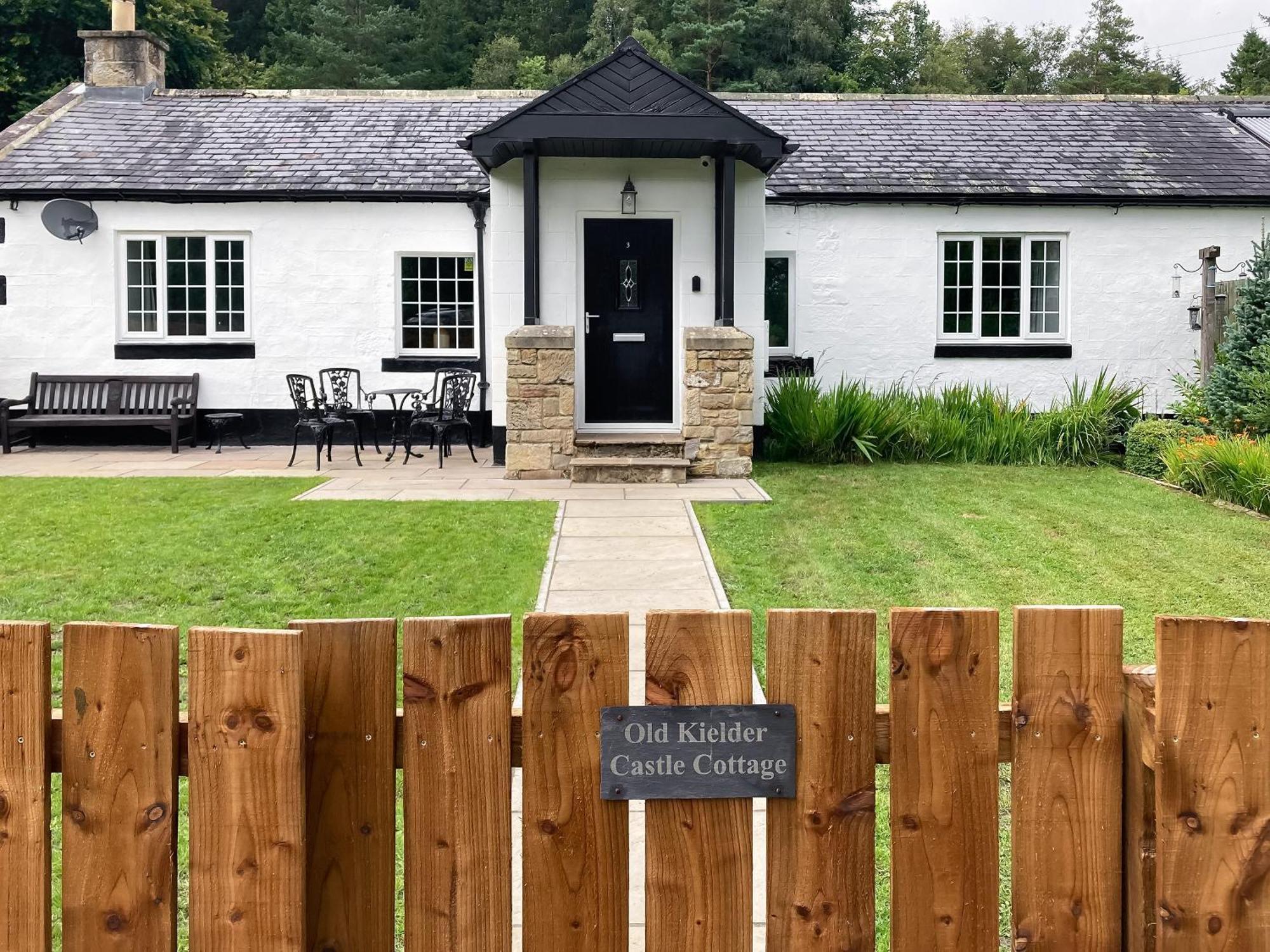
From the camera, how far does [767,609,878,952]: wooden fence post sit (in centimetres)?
187

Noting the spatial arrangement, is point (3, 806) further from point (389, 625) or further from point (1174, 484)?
point (1174, 484)

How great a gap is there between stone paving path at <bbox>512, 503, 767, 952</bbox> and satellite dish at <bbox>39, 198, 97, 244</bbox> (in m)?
8.80

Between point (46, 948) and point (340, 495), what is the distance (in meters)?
7.72

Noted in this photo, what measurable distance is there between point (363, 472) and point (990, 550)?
21.4ft

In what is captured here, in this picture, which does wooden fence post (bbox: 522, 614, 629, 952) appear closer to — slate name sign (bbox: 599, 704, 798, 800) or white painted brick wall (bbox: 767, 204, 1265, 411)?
slate name sign (bbox: 599, 704, 798, 800)

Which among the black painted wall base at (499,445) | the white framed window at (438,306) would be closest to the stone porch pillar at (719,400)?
the black painted wall base at (499,445)

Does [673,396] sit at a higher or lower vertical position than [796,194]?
lower

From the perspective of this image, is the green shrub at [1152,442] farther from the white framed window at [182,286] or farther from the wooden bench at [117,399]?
the wooden bench at [117,399]

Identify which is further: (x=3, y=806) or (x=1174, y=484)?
(x=1174, y=484)

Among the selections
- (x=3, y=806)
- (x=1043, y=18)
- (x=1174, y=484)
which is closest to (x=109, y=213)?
(x=1174, y=484)

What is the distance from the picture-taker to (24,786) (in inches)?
72.4

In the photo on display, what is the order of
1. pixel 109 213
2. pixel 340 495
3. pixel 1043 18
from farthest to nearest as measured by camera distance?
pixel 1043 18 → pixel 109 213 → pixel 340 495

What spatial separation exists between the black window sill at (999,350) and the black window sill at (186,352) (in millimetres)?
9078

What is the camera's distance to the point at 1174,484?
10438 millimetres
